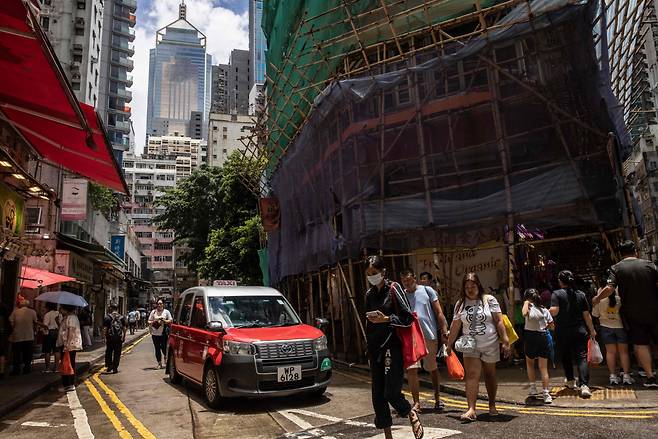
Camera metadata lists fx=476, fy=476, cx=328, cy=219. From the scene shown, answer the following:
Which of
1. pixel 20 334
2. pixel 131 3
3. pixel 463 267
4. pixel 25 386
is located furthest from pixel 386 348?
pixel 131 3

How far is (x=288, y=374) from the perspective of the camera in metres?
6.41

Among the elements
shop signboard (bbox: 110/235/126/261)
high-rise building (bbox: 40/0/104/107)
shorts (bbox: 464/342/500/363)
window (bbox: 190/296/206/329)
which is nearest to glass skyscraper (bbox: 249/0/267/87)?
high-rise building (bbox: 40/0/104/107)

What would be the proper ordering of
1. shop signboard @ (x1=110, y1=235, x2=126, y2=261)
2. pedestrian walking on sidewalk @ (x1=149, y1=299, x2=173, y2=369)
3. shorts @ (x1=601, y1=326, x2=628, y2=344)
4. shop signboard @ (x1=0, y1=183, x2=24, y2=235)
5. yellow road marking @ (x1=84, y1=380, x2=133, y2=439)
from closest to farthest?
yellow road marking @ (x1=84, y1=380, x2=133, y2=439) → shorts @ (x1=601, y1=326, x2=628, y2=344) → shop signboard @ (x1=0, y1=183, x2=24, y2=235) → pedestrian walking on sidewalk @ (x1=149, y1=299, x2=173, y2=369) → shop signboard @ (x1=110, y1=235, x2=126, y2=261)

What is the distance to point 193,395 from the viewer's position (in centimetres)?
791

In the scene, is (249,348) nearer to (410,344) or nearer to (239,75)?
(410,344)

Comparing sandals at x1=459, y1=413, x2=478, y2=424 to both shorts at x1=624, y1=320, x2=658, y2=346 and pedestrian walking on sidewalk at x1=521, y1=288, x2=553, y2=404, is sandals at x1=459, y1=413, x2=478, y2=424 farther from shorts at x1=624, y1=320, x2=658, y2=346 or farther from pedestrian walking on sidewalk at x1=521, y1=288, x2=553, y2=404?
shorts at x1=624, y1=320, x2=658, y2=346

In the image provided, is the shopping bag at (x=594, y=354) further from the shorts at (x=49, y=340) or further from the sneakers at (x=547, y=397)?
the shorts at (x=49, y=340)

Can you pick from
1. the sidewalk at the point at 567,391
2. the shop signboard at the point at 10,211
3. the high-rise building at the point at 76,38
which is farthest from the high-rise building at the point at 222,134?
the sidewalk at the point at 567,391

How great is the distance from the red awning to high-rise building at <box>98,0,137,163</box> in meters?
54.1

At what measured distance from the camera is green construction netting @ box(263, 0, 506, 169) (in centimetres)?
1070

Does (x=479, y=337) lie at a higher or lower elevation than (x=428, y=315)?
lower

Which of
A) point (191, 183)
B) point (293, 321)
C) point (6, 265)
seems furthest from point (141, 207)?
point (293, 321)

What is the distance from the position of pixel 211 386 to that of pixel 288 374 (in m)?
1.20

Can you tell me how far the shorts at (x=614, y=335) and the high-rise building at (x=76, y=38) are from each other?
140 feet
